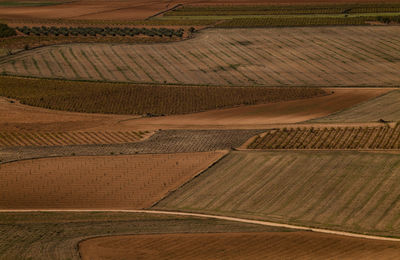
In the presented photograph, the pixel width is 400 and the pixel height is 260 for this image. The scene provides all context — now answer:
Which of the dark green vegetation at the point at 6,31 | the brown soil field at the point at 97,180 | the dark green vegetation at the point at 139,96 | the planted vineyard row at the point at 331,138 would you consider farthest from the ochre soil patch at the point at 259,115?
the dark green vegetation at the point at 6,31

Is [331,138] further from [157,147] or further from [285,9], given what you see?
[285,9]

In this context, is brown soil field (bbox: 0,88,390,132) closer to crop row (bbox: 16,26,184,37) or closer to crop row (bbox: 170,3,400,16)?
crop row (bbox: 16,26,184,37)

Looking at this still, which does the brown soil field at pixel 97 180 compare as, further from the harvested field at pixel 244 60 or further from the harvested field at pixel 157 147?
the harvested field at pixel 244 60

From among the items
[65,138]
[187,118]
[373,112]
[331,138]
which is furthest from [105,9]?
[331,138]

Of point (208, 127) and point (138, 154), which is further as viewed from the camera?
point (208, 127)

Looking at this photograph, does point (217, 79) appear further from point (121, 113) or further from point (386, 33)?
point (386, 33)

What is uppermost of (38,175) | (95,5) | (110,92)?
(95,5)

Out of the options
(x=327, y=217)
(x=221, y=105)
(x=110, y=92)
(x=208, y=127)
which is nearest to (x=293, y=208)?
(x=327, y=217)

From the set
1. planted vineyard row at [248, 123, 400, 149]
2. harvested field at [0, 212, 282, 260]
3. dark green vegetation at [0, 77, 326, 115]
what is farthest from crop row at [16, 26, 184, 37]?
harvested field at [0, 212, 282, 260]
